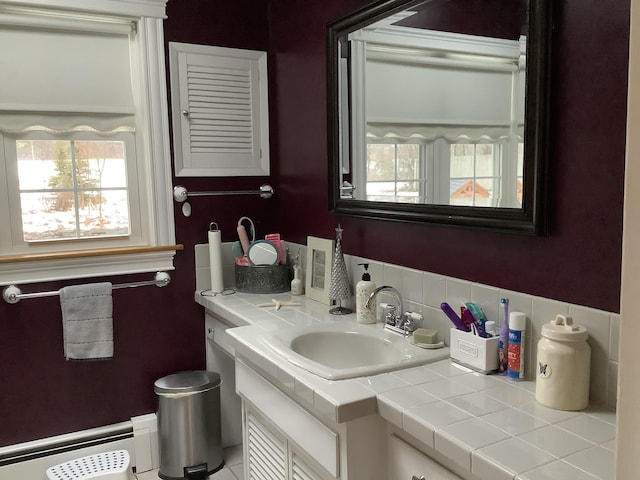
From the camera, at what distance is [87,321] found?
2.49m

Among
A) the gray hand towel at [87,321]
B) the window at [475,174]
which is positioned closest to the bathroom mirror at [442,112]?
the window at [475,174]

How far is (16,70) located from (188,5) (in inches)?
32.1

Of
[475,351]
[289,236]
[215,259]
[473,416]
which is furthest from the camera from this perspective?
[289,236]

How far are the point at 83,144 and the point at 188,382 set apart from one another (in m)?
1.18

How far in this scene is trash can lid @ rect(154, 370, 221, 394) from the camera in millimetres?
2562

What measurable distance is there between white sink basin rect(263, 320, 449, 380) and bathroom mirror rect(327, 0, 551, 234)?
1.34ft

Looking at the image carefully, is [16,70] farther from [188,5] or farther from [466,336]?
[466,336]

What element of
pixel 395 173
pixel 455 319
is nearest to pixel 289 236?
pixel 395 173

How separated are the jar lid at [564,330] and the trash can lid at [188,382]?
1.65 m

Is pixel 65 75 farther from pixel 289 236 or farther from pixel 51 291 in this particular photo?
pixel 289 236

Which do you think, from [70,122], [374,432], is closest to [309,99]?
[70,122]

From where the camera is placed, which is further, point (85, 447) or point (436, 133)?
Answer: point (85, 447)

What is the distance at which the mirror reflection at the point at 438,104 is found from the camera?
62.1 inches

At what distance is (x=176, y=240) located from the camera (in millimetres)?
2768
